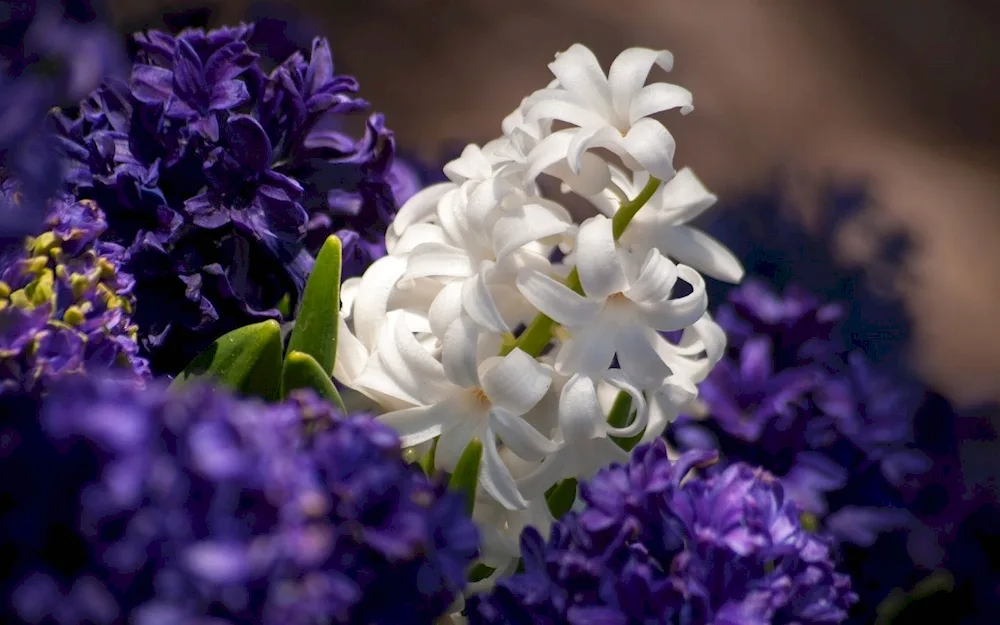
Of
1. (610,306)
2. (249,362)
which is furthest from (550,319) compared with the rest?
(249,362)

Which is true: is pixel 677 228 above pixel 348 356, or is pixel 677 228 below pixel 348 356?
above

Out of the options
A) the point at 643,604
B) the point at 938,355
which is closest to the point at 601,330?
the point at 643,604

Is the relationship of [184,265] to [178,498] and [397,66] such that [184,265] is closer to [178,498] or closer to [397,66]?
[178,498]

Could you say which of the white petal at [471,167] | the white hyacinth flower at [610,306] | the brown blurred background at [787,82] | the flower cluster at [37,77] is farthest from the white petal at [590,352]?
the brown blurred background at [787,82]

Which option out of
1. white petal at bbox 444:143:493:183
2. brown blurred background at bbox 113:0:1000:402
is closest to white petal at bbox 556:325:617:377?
white petal at bbox 444:143:493:183

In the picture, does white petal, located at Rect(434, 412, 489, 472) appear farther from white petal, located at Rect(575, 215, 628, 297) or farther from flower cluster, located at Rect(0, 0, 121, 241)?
flower cluster, located at Rect(0, 0, 121, 241)

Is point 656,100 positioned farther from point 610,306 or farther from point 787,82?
point 787,82
